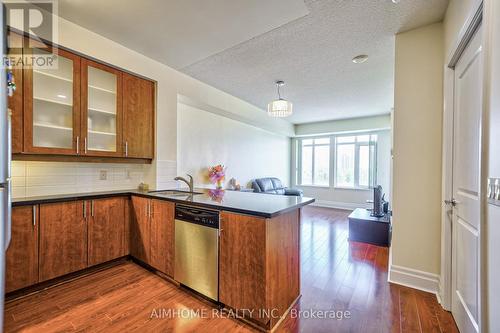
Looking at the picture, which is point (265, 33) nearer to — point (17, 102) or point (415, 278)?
point (17, 102)

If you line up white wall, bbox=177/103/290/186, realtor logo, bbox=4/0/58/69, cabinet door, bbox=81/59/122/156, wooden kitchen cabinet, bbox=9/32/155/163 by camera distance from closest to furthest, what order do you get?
realtor logo, bbox=4/0/58/69, wooden kitchen cabinet, bbox=9/32/155/163, cabinet door, bbox=81/59/122/156, white wall, bbox=177/103/290/186

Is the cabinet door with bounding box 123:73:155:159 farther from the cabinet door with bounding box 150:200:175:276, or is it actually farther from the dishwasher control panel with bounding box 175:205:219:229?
the dishwasher control panel with bounding box 175:205:219:229

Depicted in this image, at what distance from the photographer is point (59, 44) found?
7.15ft

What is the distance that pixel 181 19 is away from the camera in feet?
7.01

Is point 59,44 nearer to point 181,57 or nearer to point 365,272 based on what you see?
point 181,57

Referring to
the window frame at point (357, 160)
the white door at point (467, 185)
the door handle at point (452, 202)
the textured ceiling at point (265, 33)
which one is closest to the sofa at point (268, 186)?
the window frame at point (357, 160)

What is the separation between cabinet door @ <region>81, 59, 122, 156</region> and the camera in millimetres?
2447

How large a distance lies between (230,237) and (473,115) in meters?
1.96

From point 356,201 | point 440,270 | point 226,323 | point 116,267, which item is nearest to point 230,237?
point 226,323

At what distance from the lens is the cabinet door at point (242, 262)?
156 cm

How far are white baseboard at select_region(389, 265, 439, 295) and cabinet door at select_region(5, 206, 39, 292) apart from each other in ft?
11.7

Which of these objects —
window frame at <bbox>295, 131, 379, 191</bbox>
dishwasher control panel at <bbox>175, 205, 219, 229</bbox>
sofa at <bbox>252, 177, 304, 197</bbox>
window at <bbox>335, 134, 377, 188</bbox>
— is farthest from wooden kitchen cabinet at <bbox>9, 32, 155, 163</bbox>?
window at <bbox>335, 134, 377, 188</bbox>

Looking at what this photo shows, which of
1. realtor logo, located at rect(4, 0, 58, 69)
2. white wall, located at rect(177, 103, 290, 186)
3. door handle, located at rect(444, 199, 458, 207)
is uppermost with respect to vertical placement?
realtor logo, located at rect(4, 0, 58, 69)

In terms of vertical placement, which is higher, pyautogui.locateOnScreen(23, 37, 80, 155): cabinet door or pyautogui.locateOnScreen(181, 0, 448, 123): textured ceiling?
pyautogui.locateOnScreen(181, 0, 448, 123): textured ceiling
